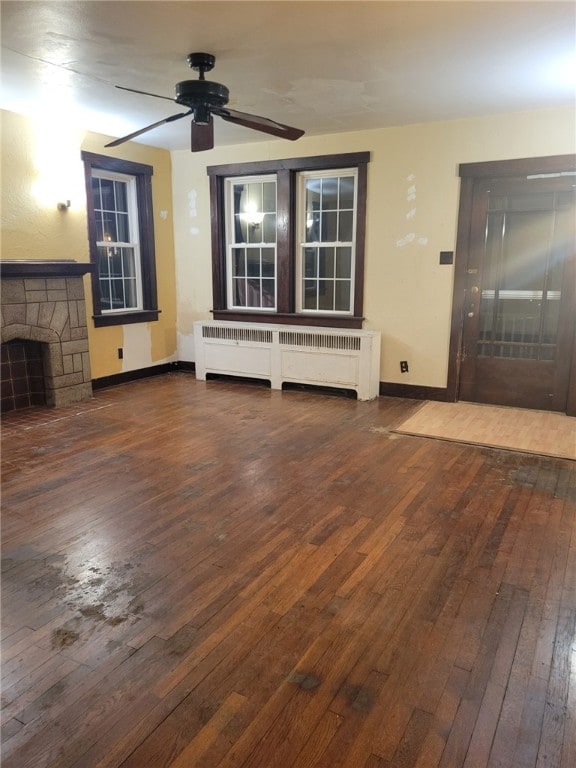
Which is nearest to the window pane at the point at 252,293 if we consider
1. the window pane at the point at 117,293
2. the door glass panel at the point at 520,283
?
the window pane at the point at 117,293

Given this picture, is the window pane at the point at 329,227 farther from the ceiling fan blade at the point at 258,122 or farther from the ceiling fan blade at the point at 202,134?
the ceiling fan blade at the point at 202,134

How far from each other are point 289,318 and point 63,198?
8.84 feet

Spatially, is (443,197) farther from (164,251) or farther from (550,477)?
(164,251)

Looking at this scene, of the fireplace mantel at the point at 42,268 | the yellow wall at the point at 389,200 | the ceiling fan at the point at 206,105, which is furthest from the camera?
the yellow wall at the point at 389,200

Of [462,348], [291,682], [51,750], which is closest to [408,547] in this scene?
[291,682]

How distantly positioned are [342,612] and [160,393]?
418 cm

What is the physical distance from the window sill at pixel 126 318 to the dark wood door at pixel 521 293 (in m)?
3.73

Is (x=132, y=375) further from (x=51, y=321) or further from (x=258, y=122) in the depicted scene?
(x=258, y=122)

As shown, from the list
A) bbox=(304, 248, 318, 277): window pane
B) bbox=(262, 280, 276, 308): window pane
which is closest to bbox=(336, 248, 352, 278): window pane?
bbox=(304, 248, 318, 277): window pane

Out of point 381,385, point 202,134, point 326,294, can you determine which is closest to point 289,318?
point 326,294

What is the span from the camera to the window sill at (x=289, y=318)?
601cm

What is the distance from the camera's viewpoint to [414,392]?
578cm

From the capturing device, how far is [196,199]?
677 cm

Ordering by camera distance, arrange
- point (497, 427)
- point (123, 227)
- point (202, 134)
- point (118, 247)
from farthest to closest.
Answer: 1. point (123, 227)
2. point (118, 247)
3. point (497, 427)
4. point (202, 134)
